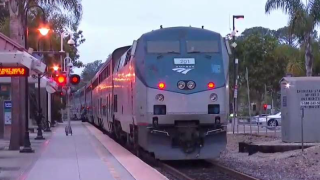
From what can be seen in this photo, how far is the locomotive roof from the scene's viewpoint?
19.0 meters

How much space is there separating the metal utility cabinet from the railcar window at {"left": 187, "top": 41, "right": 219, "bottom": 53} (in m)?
6.71

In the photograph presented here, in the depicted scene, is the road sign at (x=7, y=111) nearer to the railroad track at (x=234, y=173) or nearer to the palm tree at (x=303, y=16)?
the railroad track at (x=234, y=173)

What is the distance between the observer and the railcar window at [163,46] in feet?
61.5

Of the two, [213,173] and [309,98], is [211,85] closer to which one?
[213,173]

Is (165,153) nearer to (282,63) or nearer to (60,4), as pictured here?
(60,4)

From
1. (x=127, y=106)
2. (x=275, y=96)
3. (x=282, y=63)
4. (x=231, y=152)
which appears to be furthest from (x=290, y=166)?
(x=275, y=96)

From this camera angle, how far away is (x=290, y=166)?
18672 millimetres

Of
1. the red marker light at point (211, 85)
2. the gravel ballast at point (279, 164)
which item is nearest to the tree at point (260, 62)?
the gravel ballast at point (279, 164)

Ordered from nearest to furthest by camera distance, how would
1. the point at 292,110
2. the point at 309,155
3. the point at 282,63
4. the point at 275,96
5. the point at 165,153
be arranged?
the point at 165,153, the point at 309,155, the point at 292,110, the point at 282,63, the point at 275,96

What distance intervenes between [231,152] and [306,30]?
13133mm

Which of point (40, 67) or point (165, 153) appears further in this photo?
point (40, 67)

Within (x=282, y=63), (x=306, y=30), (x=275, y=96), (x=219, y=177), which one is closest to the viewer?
(x=219, y=177)

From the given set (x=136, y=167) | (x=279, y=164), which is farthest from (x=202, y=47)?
(x=136, y=167)

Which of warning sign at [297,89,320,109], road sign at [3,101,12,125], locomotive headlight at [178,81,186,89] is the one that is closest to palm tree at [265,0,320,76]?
warning sign at [297,89,320,109]
